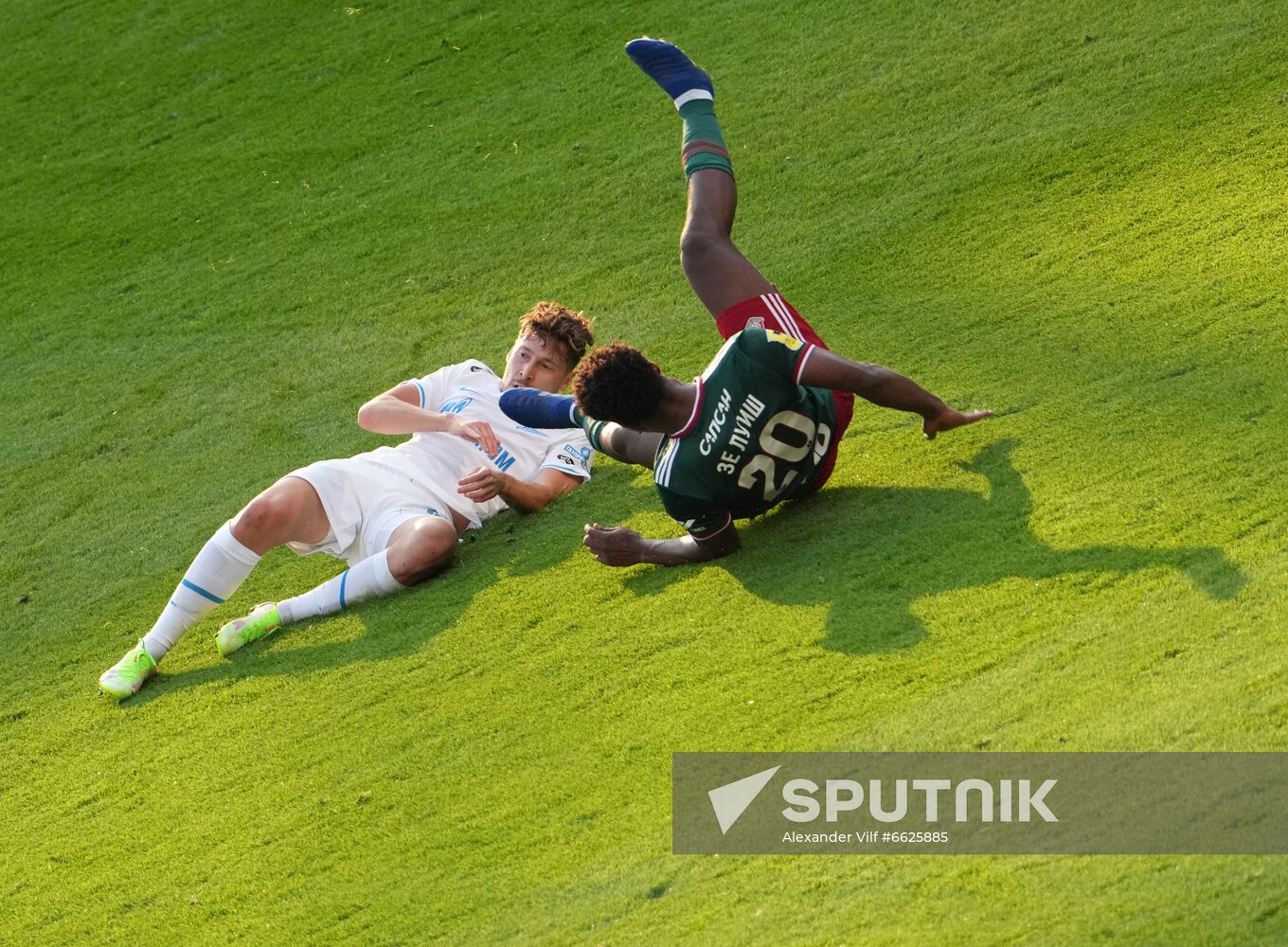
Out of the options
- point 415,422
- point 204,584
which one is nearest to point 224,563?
point 204,584

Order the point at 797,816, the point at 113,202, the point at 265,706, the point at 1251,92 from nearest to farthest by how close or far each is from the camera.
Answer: the point at 797,816 → the point at 265,706 → the point at 1251,92 → the point at 113,202

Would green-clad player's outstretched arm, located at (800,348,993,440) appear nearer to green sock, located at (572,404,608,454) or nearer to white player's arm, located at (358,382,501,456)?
green sock, located at (572,404,608,454)

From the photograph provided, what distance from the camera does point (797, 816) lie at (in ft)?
11.3

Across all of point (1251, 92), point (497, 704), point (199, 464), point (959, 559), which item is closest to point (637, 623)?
point (497, 704)

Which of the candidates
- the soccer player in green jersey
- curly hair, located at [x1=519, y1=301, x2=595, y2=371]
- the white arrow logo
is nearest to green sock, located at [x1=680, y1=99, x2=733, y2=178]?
the soccer player in green jersey

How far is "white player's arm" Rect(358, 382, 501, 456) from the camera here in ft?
17.4

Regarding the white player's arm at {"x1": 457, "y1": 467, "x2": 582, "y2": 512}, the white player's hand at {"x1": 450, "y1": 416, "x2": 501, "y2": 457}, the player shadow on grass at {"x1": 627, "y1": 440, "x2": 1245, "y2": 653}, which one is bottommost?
the player shadow on grass at {"x1": 627, "y1": 440, "x2": 1245, "y2": 653}

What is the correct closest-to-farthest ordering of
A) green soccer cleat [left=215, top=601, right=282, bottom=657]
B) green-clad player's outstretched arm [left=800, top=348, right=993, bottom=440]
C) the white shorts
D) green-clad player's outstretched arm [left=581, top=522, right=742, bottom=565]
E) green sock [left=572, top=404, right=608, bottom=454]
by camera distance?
green-clad player's outstretched arm [left=800, top=348, right=993, bottom=440]
green-clad player's outstretched arm [left=581, top=522, right=742, bottom=565]
green sock [left=572, top=404, right=608, bottom=454]
green soccer cleat [left=215, top=601, right=282, bottom=657]
the white shorts

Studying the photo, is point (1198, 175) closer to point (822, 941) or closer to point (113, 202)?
point (822, 941)

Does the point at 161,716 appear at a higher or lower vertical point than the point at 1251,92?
lower

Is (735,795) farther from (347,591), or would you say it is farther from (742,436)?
(347,591)

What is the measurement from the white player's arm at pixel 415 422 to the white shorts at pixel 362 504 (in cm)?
16

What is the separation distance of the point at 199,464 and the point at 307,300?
4.59 feet

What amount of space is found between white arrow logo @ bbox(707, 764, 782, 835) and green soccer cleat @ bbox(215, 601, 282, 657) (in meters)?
2.18
